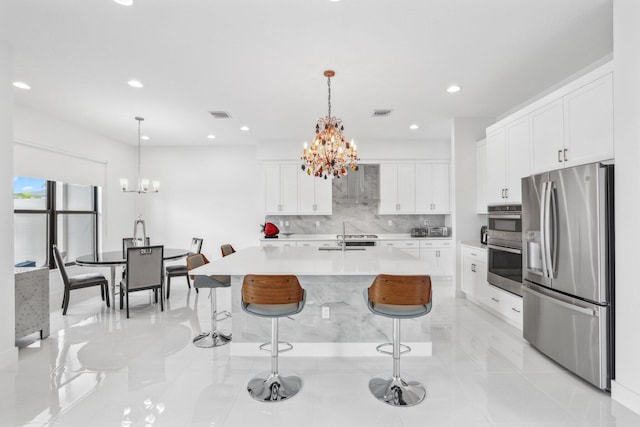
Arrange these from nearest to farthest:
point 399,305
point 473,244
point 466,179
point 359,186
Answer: point 399,305 → point 473,244 → point 466,179 → point 359,186

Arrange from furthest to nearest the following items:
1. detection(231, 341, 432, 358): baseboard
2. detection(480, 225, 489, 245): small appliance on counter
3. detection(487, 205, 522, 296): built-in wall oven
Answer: detection(480, 225, 489, 245): small appliance on counter < detection(487, 205, 522, 296): built-in wall oven < detection(231, 341, 432, 358): baseboard

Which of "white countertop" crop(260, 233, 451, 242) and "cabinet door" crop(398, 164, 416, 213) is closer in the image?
"white countertop" crop(260, 233, 451, 242)

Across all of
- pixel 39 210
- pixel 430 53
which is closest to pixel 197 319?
pixel 39 210

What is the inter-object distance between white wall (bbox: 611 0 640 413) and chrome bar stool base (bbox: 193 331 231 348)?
10.4 ft

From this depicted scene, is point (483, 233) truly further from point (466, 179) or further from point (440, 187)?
point (440, 187)

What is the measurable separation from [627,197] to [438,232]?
14.1ft

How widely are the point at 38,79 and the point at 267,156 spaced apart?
350cm

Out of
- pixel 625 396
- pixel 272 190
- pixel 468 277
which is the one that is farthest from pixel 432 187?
pixel 625 396

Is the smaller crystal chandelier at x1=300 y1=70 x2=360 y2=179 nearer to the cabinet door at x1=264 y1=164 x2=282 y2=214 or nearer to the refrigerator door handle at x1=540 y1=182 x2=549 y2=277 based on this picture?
the refrigerator door handle at x1=540 y1=182 x2=549 y2=277

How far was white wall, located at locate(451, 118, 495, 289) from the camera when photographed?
503 cm

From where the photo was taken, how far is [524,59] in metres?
3.20

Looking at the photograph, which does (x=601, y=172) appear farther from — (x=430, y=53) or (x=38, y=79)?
(x=38, y=79)

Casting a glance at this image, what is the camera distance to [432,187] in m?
6.43

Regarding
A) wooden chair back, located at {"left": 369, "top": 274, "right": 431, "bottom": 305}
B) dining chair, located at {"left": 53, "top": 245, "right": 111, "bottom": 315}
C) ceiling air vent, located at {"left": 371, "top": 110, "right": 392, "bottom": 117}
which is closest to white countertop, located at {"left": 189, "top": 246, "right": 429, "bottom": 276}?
wooden chair back, located at {"left": 369, "top": 274, "right": 431, "bottom": 305}
